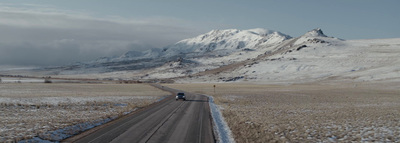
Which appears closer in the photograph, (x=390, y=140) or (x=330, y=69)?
(x=390, y=140)

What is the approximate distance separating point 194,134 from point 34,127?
363 inches

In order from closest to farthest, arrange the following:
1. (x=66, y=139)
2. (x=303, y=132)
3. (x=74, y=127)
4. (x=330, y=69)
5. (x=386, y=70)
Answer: (x=66, y=139) → (x=303, y=132) → (x=74, y=127) → (x=386, y=70) → (x=330, y=69)

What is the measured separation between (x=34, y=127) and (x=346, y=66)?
7369 inches

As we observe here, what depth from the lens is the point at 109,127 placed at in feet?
61.8

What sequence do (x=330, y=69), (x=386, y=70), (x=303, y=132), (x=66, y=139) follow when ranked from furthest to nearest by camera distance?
(x=330, y=69)
(x=386, y=70)
(x=303, y=132)
(x=66, y=139)

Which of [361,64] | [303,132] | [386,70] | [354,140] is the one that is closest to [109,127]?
[303,132]

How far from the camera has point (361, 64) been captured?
17975 cm

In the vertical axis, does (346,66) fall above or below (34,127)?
above

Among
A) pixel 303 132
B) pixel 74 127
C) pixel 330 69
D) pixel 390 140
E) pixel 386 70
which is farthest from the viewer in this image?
pixel 330 69

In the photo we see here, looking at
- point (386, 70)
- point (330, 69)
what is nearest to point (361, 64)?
point (330, 69)

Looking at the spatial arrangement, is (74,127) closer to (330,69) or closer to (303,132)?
(303,132)

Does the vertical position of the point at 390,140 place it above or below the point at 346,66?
below

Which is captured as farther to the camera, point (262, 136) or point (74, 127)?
point (74, 127)

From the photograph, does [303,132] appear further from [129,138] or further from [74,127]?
[74,127]
